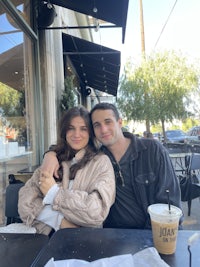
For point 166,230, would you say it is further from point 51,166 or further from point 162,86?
point 162,86

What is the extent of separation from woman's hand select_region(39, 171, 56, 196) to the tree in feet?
33.2

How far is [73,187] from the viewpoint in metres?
1.70

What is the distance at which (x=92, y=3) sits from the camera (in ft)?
12.7

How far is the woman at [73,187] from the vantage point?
4.93 ft

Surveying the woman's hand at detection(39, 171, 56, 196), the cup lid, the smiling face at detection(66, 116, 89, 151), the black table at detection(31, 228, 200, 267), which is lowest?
the black table at detection(31, 228, 200, 267)

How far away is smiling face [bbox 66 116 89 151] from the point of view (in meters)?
1.96

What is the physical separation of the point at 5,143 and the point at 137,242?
8.65 feet

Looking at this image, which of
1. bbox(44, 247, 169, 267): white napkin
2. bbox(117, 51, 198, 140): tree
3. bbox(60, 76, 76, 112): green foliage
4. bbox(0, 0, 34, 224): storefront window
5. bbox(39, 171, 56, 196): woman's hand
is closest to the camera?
bbox(44, 247, 169, 267): white napkin

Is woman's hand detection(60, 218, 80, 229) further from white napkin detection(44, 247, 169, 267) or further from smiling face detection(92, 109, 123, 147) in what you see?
smiling face detection(92, 109, 123, 147)

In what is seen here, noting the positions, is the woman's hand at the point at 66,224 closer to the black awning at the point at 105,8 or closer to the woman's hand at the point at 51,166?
the woman's hand at the point at 51,166

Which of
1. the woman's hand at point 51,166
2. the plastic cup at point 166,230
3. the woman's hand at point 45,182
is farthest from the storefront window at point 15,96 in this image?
the plastic cup at point 166,230

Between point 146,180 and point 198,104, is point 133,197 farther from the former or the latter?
point 198,104

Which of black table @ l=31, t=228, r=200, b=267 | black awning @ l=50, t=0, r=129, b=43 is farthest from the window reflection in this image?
black table @ l=31, t=228, r=200, b=267

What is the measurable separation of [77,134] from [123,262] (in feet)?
3.56
